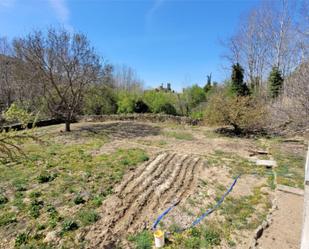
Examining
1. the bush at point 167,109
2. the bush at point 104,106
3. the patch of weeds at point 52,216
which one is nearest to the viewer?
the patch of weeds at point 52,216

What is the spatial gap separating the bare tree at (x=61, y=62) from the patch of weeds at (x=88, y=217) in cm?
772

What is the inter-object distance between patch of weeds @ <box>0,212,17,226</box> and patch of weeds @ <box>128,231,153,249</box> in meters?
2.05

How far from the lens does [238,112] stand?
9.74 metres

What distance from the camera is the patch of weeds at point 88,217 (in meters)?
3.00

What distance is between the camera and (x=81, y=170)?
498 cm

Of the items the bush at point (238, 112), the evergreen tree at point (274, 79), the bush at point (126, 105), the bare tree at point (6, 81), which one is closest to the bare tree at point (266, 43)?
the evergreen tree at point (274, 79)

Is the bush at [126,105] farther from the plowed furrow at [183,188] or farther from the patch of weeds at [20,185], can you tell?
the patch of weeds at [20,185]

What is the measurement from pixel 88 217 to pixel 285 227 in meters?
3.29

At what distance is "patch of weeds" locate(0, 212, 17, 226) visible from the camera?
296 cm

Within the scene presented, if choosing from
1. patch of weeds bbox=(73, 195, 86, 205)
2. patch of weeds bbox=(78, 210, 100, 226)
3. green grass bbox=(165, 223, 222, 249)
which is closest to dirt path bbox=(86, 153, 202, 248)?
patch of weeds bbox=(78, 210, 100, 226)

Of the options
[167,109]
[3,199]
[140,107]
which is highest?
[140,107]

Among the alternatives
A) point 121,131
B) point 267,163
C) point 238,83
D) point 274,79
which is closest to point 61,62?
point 121,131

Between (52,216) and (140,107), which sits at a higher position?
(140,107)

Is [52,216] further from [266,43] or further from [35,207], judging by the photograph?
[266,43]
